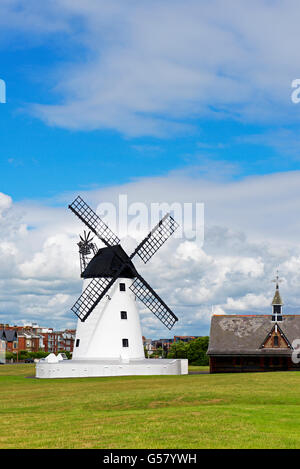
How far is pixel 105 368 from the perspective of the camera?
4647 cm

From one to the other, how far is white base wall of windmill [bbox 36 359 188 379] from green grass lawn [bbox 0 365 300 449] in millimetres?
11426

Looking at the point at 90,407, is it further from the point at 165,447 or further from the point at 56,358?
the point at 56,358

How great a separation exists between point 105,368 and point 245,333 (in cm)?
1605

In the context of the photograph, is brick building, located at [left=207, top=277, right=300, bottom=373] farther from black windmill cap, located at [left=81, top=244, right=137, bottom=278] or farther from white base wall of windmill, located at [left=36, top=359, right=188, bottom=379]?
black windmill cap, located at [left=81, top=244, right=137, bottom=278]

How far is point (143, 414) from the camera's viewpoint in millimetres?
21578

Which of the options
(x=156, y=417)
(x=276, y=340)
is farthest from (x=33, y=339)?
(x=156, y=417)

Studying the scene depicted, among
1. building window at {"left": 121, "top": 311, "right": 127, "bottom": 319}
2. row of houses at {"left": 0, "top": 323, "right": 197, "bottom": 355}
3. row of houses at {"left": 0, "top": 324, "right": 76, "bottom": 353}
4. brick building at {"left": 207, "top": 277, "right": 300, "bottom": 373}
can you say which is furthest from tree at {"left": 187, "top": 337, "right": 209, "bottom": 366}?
row of houses at {"left": 0, "top": 324, "right": 76, "bottom": 353}

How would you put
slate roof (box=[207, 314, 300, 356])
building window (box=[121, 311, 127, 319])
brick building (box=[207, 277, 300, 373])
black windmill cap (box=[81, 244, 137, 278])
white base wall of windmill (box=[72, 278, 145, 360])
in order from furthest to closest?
1. slate roof (box=[207, 314, 300, 356])
2. brick building (box=[207, 277, 300, 373])
3. black windmill cap (box=[81, 244, 137, 278])
4. building window (box=[121, 311, 127, 319])
5. white base wall of windmill (box=[72, 278, 145, 360])

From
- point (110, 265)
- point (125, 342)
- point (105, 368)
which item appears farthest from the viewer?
point (110, 265)

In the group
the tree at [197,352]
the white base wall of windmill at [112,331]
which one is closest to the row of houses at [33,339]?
the tree at [197,352]

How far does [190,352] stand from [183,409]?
172 ft

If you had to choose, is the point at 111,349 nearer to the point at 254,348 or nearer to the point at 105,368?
the point at 105,368

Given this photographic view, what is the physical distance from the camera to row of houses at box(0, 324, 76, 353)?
433 feet

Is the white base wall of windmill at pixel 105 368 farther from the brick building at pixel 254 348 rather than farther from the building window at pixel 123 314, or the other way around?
the brick building at pixel 254 348
